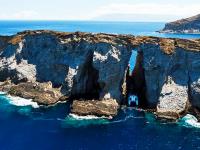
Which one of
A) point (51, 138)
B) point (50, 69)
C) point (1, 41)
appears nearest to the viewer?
point (51, 138)

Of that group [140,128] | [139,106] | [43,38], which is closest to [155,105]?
[139,106]

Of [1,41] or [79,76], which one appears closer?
[79,76]

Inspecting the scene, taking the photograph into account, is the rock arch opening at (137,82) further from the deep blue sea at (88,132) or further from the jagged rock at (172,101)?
the jagged rock at (172,101)

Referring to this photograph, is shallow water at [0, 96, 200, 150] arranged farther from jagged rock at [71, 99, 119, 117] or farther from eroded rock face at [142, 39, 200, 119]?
eroded rock face at [142, 39, 200, 119]

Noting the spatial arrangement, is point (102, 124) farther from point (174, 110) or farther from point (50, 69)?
point (50, 69)

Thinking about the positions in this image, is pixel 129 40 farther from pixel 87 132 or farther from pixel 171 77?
pixel 87 132

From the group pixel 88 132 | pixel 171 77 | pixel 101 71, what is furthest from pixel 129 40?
pixel 88 132

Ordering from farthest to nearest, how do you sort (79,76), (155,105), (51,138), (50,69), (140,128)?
(50,69), (79,76), (155,105), (140,128), (51,138)

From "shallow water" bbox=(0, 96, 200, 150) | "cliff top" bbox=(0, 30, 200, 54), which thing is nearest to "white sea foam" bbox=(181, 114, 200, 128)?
"shallow water" bbox=(0, 96, 200, 150)
